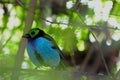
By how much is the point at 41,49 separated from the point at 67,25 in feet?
0.66

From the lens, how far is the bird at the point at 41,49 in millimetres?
2246

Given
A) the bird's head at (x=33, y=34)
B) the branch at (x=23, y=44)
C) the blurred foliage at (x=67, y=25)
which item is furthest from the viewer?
the blurred foliage at (x=67, y=25)

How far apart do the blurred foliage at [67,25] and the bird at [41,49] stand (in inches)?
3.3

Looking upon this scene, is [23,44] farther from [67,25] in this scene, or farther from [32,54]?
[67,25]

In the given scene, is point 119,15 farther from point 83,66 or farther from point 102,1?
point 83,66

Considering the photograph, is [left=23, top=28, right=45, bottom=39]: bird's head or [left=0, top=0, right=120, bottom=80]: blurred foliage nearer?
[left=23, top=28, right=45, bottom=39]: bird's head

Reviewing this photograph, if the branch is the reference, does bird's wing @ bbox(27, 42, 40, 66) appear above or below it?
below

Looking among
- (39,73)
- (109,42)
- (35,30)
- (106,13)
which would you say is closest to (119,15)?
(106,13)

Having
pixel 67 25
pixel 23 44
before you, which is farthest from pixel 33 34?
pixel 67 25

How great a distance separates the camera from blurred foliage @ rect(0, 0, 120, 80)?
92.4 inches

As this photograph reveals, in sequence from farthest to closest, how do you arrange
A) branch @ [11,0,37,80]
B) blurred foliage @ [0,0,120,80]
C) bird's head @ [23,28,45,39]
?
1. blurred foliage @ [0,0,120,80]
2. bird's head @ [23,28,45,39]
3. branch @ [11,0,37,80]

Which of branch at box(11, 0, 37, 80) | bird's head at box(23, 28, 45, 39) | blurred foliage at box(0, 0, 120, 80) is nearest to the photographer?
branch at box(11, 0, 37, 80)

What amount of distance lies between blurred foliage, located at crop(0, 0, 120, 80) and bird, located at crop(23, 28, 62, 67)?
85 millimetres

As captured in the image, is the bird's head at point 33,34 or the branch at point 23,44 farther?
the bird's head at point 33,34
